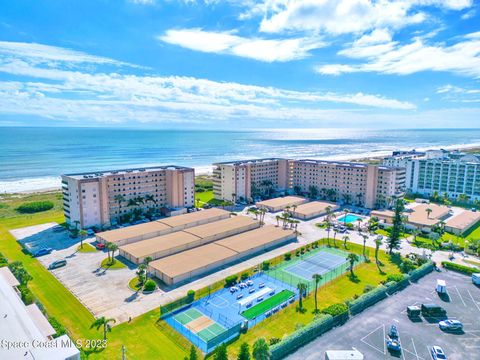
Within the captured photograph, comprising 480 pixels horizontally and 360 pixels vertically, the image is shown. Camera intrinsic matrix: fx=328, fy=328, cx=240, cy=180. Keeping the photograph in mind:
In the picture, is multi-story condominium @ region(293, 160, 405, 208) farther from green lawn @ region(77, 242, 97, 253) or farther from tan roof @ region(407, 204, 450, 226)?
green lawn @ region(77, 242, 97, 253)

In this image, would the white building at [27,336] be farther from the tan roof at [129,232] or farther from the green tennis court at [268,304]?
the tan roof at [129,232]

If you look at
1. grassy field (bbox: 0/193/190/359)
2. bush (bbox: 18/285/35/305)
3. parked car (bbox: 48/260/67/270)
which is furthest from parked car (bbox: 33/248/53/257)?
bush (bbox: 18/285/35/305)

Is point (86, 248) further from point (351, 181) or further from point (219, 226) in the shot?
point (351, 181)

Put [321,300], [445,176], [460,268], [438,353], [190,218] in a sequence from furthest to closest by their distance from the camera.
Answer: [445,176]
[190,218]
[460,268]
[321,300]
[438,353]

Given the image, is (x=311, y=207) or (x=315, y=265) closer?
(x=315, y=265)

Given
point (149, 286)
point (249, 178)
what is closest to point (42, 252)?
point (149, 286)

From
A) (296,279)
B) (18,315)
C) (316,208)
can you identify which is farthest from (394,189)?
(18,315)

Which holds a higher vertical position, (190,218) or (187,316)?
(190,218)

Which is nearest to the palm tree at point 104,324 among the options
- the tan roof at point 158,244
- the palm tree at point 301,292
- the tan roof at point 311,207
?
the tan roof at point 158,244
